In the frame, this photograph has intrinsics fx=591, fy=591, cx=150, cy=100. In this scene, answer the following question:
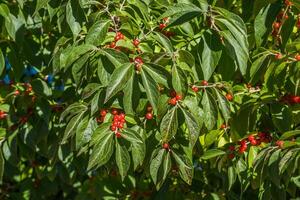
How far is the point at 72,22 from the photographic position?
2143 millimetres

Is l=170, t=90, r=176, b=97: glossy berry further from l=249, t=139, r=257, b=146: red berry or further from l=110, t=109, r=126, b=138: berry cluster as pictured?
l=249, t=139, r=257, b=146: red berry

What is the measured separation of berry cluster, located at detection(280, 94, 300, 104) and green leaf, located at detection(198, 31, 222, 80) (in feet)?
1.19

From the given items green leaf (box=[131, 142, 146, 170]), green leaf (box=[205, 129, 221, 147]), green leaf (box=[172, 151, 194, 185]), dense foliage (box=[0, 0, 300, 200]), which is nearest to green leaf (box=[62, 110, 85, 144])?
dense foliage (box=[0, 0, 300, 200])

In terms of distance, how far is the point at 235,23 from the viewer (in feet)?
6.30

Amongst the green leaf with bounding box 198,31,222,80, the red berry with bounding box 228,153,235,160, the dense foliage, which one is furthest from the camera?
the red berry with bounding box 228,153,235,160

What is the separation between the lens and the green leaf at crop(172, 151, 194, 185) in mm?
1971

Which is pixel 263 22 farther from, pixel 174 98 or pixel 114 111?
pixel 114 111

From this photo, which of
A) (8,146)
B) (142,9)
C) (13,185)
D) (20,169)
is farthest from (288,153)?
(13,185)

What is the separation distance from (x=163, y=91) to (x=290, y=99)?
509 millimetres

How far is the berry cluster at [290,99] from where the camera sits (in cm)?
216

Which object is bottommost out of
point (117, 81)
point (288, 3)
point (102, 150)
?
point (102, 150)

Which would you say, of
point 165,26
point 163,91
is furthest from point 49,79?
point 163,91

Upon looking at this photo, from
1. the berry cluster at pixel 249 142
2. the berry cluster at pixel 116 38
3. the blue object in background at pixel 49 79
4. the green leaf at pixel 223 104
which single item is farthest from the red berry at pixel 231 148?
the blue object in background at pixel 49 79

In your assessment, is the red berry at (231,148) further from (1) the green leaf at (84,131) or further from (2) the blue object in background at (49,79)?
(2) the blue object in background at (49,79)
